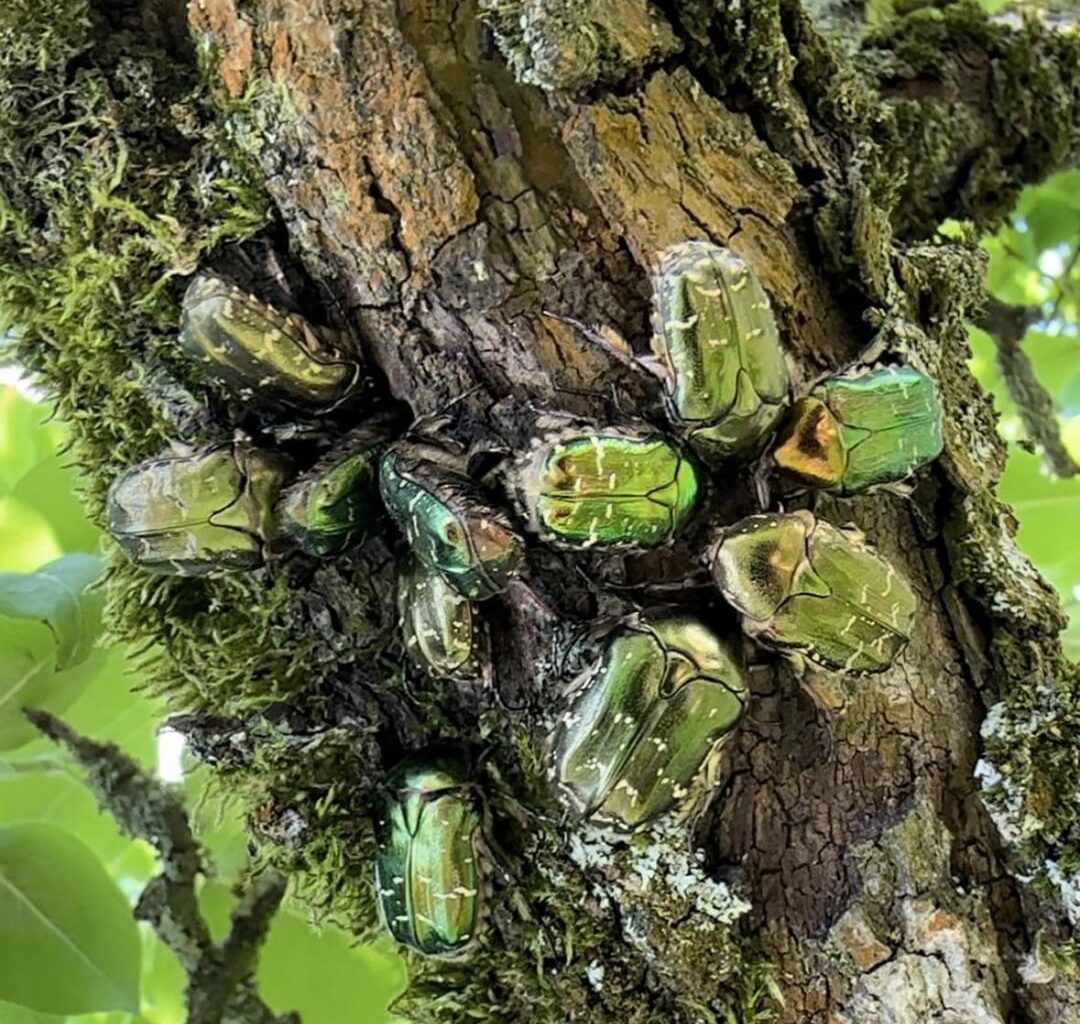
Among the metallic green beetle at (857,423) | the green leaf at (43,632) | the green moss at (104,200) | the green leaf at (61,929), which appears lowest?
the green leaf at (61,929)

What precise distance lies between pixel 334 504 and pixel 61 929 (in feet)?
2.11

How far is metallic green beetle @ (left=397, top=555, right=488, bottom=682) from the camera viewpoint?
115cm

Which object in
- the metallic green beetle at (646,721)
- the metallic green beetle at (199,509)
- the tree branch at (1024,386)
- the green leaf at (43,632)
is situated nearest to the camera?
the metallic green beetle at (646,721)

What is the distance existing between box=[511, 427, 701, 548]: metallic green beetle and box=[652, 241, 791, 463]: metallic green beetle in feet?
0.16

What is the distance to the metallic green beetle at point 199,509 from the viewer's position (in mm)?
1232

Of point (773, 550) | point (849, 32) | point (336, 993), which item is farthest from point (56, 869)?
point (849, 32)

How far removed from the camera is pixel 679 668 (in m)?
1.10

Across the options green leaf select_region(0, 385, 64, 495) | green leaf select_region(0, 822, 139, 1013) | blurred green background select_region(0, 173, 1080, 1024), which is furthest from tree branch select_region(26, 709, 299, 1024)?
green leaf select_region(0, 385, 64, 495)

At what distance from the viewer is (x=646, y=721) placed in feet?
3.72

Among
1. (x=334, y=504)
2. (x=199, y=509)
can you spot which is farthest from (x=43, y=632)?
(x=334, y=504)

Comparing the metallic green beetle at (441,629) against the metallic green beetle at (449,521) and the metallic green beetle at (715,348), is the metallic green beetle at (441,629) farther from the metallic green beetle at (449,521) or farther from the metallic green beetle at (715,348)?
the metallic green beetle at (715,348)

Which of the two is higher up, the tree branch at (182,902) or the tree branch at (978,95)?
the tree branch at (978,95)

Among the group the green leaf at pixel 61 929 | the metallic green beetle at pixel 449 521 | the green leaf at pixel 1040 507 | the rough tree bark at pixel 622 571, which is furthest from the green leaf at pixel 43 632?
the green leaf at pixel 1040 507

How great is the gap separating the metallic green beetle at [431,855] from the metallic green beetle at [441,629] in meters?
0.11
